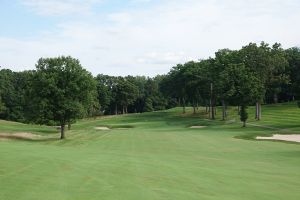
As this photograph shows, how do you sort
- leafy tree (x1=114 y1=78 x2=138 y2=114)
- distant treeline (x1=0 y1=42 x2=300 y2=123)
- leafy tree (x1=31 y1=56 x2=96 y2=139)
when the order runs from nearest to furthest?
leafy tree (x1=31 y1=56 x2=96 y2=139)
distant treeline (x1=0 y1=42 x2=300 y2=123)
leafy tree (x1=114 y1=78 x2=138 y2=114)

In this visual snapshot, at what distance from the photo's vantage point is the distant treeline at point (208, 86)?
2790 inches

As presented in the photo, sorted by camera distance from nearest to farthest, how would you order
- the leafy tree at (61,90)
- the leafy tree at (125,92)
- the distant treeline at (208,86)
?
1. the leafy tree at (61,90)
2. the distant treeline at (208,86)
3. the leafy tree at (125,92)

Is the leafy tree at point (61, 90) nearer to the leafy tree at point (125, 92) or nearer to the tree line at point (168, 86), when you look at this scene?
the tree line at point (168, 86)

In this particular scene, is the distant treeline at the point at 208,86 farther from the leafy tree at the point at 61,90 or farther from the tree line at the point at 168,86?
the leafy tree at the point at 61,90

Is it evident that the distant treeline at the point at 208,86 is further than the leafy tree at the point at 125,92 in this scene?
No

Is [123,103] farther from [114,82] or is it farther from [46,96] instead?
[46,96]

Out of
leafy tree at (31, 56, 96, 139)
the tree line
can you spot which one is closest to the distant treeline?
the tree line

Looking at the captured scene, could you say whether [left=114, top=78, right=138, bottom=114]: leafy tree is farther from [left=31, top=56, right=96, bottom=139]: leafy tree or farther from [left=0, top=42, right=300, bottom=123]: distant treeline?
[left=31, top=56, right=96, bottom=139]: leafy tree

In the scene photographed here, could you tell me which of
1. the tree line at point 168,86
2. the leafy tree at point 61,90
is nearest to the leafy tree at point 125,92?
the tree line at point 168,86

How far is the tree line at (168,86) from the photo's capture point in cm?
5281

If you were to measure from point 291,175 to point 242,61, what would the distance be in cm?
6696

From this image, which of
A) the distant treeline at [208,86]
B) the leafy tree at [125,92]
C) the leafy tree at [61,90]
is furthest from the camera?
the leafy tree at [125,92]

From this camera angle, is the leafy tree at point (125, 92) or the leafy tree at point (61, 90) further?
the leafy tree at point (125, 92)

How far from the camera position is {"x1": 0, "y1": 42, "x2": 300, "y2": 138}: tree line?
52812mm
